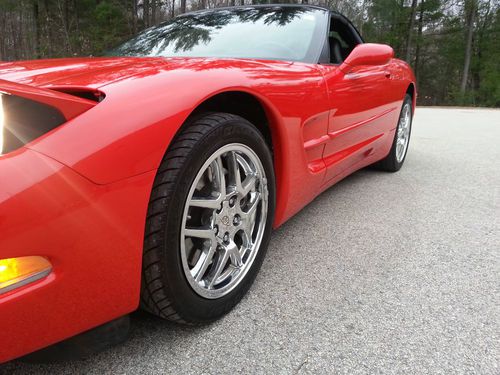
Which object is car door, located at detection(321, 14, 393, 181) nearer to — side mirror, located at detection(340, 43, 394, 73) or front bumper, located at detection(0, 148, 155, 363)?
side mirror, located at detection(340, 43, 394, 73)

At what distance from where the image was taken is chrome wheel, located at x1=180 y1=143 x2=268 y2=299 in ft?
4.20

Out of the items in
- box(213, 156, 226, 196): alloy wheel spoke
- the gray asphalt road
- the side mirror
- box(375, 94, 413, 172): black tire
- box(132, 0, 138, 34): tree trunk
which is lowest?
the gray asphalt road

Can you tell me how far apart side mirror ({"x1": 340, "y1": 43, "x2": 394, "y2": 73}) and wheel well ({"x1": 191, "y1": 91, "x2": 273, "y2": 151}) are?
79 centimetres

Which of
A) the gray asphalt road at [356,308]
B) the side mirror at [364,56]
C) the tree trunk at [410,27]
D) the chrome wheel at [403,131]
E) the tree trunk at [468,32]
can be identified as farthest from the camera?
the tree trunk at [410,27]

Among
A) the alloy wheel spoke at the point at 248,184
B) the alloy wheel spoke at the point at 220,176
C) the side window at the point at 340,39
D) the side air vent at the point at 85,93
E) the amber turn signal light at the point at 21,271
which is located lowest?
the amber turn signal light at the point at 21,271

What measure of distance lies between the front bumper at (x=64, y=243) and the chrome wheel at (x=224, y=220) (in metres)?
0.21

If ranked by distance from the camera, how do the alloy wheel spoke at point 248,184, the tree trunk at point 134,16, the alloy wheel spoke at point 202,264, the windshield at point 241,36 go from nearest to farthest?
the alloy wheel spoke at point 202,264 < the alloy wheel spoke at point 248,184 < the windshield at point 241,36 < the tree trunk at point 134,16

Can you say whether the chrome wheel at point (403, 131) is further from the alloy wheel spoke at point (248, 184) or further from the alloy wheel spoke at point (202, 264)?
the alloy wheel spoke at point (202, 264)

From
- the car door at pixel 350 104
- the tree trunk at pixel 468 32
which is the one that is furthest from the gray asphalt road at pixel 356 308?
the tree trunk at pixel 468 32

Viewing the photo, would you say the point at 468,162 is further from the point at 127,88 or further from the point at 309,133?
the point at 127,88

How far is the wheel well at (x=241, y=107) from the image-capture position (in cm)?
135

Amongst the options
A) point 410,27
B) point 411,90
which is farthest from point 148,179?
point 410,27

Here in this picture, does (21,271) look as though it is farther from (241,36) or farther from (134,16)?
(134,16)

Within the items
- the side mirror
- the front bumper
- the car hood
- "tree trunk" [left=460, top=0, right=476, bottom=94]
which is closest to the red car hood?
the car hood
